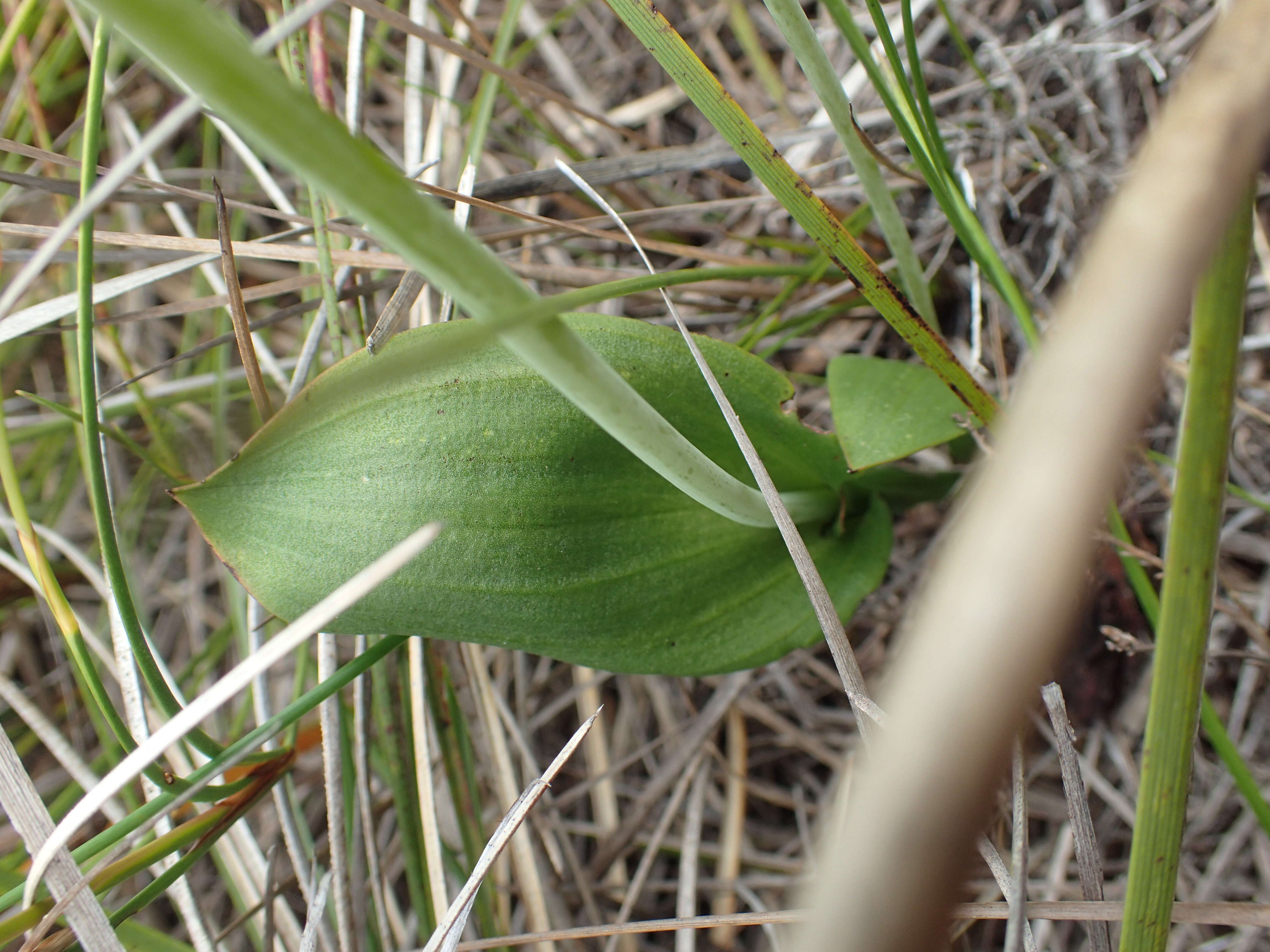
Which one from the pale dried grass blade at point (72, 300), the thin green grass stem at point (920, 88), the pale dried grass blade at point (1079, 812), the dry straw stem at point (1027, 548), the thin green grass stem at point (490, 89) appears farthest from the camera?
the thin green grass stem at point (490, 89)

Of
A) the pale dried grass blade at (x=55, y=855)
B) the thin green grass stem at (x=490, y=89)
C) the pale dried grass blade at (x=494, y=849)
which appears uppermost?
the thin green grass stem at (x=490, y=89)

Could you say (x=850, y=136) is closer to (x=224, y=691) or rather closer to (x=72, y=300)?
(x=224, y=691)

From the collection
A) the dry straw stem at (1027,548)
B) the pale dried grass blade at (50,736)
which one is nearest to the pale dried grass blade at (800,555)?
the dry straw stem at (1027,548)

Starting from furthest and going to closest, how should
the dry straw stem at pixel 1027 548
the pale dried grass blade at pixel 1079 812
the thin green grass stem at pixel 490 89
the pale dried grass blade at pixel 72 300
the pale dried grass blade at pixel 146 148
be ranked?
the thin green grass stem at pixel 490 89
the pale dried grass blade at pixel 72 300
the pale dried grass blade at pixel 1079 812
the pale dried grass blade at pixel 146 148
the dry straw stem at pixel 1027 548

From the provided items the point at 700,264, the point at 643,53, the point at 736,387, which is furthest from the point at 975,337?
the point at 643,53

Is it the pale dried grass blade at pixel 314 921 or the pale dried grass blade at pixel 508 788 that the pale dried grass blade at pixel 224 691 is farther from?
the pale dried grass blade at pixel 508 788

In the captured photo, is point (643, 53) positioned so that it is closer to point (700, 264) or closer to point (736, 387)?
point (700, 264)

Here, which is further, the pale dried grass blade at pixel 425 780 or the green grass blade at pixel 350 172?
the pale dried grass blade at pixel 425 780
